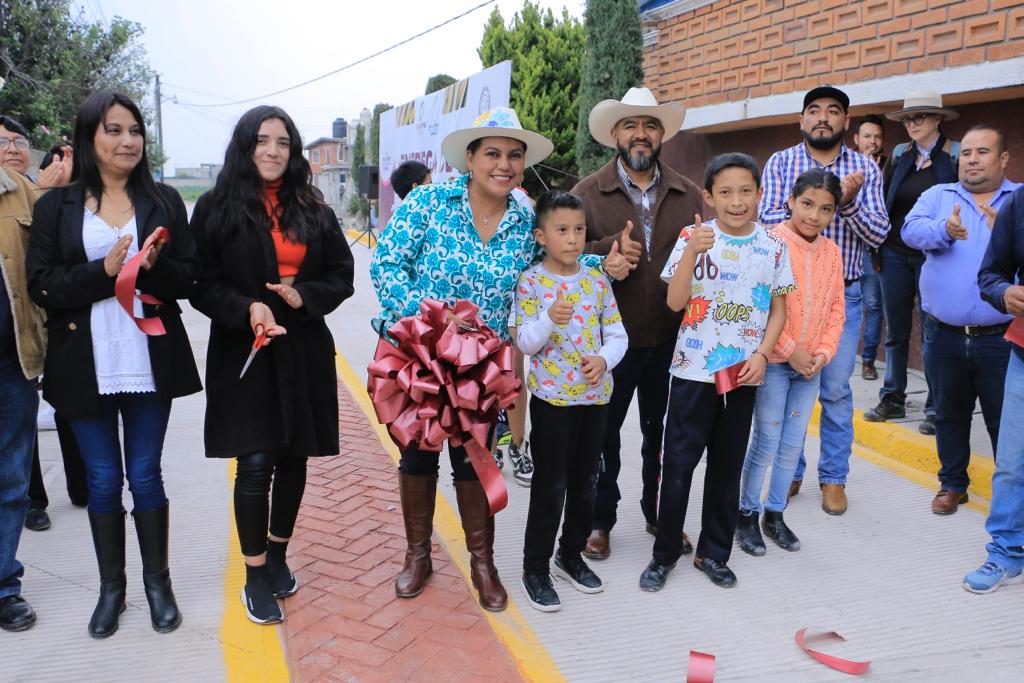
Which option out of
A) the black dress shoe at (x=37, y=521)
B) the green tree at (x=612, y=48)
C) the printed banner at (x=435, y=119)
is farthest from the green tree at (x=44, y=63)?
the black dress shoe at (x=37, y=521)

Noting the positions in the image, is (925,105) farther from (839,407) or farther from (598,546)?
(598,546)

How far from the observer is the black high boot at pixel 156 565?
3.51 m

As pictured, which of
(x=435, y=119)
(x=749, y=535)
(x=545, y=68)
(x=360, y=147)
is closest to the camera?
(x=749, y=535)

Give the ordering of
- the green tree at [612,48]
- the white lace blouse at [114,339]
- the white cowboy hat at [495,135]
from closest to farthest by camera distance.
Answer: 1. the white lace blouse at [114,339]
2. the white cowboy hat at [495,135]
3. the green tree at [612,48]

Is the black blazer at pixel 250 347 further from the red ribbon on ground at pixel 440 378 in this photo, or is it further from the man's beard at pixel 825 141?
the man's beard at pixel 825 141

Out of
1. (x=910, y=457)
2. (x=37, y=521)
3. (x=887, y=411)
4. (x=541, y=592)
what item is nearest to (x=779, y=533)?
(x=541, y=592)

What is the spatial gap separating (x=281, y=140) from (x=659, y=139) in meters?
1.75

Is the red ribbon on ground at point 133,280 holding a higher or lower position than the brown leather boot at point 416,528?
higher

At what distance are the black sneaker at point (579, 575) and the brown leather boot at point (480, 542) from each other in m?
0.35

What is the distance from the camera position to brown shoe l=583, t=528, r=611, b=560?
13.7 feet

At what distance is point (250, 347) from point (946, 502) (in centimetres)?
367

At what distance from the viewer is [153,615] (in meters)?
3.50

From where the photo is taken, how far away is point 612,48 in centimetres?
1011

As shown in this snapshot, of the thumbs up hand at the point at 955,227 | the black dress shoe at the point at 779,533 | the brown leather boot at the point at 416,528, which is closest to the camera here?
the brown leather boot at the point at 416,528
